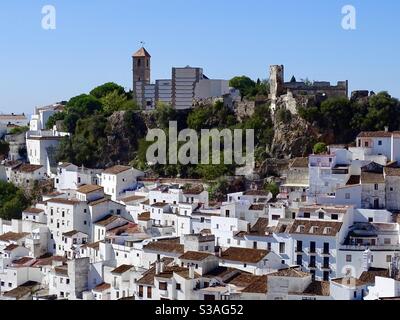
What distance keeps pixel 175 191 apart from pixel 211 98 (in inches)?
366

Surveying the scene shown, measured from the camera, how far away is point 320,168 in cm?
2100

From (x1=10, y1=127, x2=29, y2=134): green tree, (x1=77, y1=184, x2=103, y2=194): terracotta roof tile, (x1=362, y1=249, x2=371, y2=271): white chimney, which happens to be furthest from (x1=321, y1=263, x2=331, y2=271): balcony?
(x1=10, y1=127, x2=29, y2=134): green tree

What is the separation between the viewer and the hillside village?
53.2ft

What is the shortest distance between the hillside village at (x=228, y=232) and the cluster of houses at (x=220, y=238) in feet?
0.12

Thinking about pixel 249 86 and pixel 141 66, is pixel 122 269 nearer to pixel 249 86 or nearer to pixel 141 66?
pixel 249 86

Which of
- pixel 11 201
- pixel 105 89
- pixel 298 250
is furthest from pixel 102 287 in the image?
pixel 105 89

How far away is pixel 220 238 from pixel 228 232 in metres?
0.31

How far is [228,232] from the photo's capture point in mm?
19953

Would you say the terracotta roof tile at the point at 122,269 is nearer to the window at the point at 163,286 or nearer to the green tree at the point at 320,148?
the window at the point at 163,286

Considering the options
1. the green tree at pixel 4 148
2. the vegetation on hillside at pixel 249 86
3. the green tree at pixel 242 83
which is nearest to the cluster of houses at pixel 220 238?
the vegetation on hillside at pixel 249 86

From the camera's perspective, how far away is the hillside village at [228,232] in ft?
53.2

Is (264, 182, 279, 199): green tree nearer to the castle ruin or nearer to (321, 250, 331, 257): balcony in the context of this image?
the castle ruin

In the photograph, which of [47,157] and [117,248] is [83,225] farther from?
[47,157]

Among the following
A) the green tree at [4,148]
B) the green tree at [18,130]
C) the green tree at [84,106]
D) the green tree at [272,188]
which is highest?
the green tree at [84,106]
